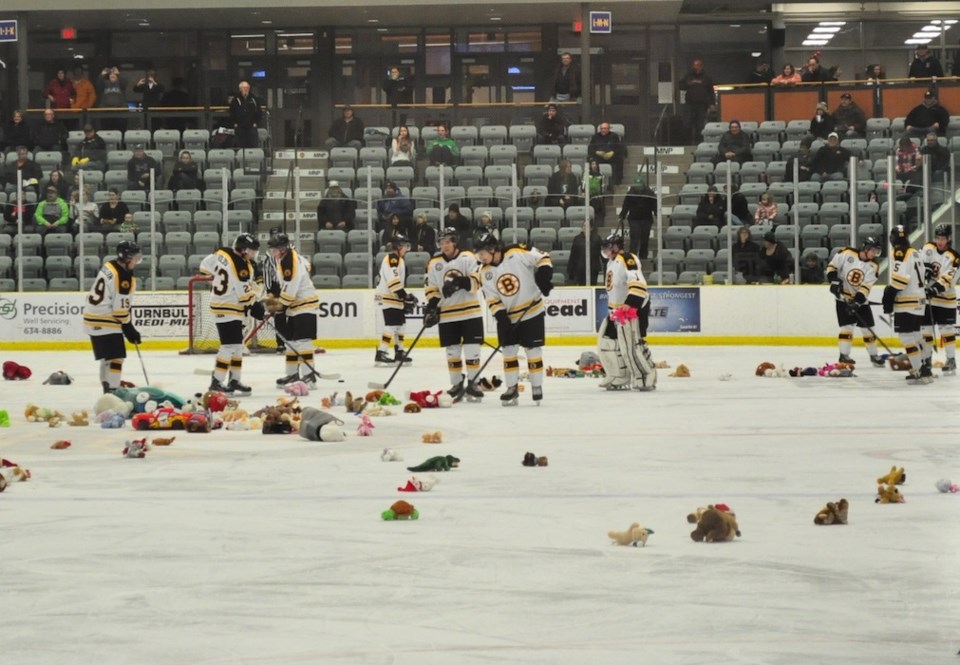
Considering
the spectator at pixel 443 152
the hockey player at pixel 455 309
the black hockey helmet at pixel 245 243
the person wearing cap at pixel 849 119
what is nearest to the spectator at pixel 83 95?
the spectator at pixel 443 152

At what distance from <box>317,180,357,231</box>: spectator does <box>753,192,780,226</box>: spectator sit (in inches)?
212

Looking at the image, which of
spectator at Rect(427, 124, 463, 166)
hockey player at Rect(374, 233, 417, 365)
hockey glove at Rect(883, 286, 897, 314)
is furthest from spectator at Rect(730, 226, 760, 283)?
hockey glove at Rect(883, 286, 897, 314)

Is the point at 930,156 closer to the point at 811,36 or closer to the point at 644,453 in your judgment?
the point at 811,36

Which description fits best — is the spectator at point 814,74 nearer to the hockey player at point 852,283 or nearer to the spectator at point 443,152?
the spectator at point 443,152

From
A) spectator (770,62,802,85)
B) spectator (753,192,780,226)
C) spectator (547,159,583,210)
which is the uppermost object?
spectator (770,62,802,85)

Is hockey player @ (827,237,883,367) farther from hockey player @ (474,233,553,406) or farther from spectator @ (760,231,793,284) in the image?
hockey player @ (474,233,553,406)

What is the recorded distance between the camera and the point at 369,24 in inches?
1129

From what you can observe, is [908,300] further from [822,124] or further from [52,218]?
[52,218]

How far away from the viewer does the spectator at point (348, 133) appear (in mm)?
22672

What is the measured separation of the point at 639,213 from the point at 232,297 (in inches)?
319

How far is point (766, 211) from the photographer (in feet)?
64.6

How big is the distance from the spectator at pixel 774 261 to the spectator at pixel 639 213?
1532 mm

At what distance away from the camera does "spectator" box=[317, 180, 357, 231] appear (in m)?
20.1

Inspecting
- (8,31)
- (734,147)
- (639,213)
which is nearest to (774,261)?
(639,213)
